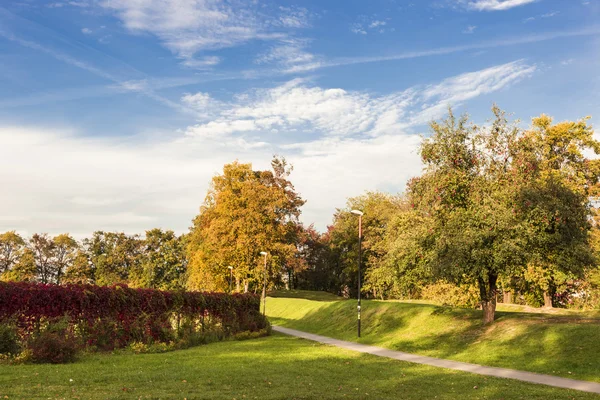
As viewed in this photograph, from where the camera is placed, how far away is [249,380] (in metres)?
13.3

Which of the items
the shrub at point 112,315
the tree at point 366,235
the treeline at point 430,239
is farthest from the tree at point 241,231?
the shrub at point 112,315

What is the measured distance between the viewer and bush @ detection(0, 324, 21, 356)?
56.1 ft

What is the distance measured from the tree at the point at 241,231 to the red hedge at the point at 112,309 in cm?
2576

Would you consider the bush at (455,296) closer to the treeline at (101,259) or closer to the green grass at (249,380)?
the green grass at (249,380)

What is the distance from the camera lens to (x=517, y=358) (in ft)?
64.8

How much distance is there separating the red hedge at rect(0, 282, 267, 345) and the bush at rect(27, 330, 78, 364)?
6.22 ft

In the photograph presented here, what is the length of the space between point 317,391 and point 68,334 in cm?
1235

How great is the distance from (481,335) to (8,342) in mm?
20323

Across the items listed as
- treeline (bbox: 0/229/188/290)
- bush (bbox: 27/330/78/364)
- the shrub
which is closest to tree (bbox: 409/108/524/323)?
the shrub

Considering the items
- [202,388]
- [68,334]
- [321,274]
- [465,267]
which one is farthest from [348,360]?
[321,274]

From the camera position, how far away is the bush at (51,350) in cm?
1652

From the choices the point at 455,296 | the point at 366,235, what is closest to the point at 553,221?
the point at 455,296

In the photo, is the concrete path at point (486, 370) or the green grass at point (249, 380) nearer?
the green grass at point (249, 380)

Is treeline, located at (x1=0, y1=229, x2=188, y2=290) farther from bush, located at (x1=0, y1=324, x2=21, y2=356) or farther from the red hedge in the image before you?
bush, located at (x1=0, y1=324, x2=21, y2=356)
